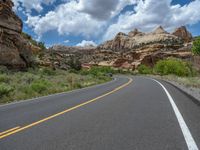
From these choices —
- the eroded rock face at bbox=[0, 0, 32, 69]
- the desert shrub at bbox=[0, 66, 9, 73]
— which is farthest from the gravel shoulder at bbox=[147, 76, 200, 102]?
the eroded rock face at bbox=[0, 0, 32, 69]

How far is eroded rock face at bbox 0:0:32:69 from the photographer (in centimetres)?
3275

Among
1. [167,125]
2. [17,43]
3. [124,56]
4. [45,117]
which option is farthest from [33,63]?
[124,56]

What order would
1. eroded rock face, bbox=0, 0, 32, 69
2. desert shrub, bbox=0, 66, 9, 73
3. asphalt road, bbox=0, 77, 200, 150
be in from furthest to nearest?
1. eroded rock face, bbox=0, 0, 32, 69
2. desert shrub, bbox=0, 66, 9, 73
3. asphalt road, bbox=0, 77, 200, 150

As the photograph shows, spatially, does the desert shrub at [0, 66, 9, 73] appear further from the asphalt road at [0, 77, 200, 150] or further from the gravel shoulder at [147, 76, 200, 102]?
the asphalt road at [0, 77, 200, 150]

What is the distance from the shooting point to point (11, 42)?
112 ft

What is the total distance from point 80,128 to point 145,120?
199cm

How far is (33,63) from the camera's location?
132ft

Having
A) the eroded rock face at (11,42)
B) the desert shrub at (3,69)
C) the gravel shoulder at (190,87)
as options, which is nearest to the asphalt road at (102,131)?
the gravel shoulder at (190,87)

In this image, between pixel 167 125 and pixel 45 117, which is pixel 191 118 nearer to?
pixel 167 125

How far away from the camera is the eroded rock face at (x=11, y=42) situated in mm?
32750

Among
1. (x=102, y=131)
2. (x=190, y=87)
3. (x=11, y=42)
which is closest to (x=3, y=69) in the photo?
(x=11, y=42)

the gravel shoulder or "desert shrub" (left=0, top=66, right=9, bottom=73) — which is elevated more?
"desert shrub" (left=0, top=66, right=9, bottom=73)

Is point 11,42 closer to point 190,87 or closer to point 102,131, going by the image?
point 190,87

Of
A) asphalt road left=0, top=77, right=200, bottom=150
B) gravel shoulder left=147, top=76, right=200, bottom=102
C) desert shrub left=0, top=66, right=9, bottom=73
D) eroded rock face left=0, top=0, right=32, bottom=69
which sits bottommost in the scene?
gravel shoulder left=147, top=76, right=200, bottom=102
